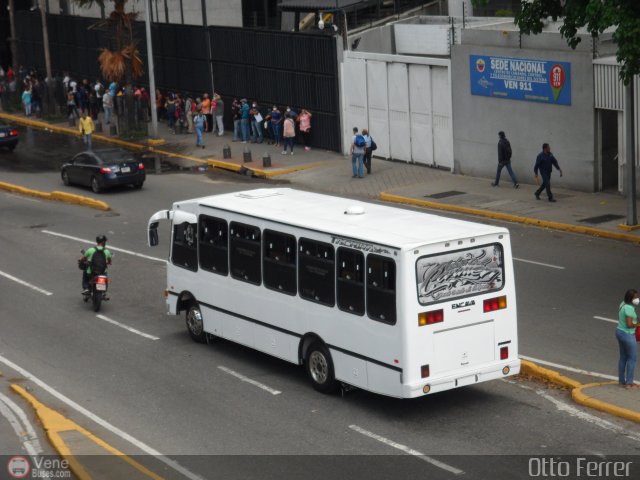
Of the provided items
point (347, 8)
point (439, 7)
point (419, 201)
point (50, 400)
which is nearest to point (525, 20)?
point (419, 201)

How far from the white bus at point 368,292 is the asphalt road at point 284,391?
2.03 ft

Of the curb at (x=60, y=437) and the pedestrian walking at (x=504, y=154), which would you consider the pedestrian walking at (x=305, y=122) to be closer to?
the pedestrian walking at (x=504, y=154)

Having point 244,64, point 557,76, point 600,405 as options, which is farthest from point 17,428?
point 244,64

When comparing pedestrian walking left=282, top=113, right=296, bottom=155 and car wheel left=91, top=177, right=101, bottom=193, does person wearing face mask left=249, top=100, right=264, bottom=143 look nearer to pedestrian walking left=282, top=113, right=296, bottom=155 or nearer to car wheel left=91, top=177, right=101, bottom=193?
pedestrian walking left=282, top=113, right=296, bottom=155

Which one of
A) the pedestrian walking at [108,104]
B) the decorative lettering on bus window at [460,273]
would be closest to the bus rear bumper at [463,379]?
the decorative lettering on bus window at [460,273]

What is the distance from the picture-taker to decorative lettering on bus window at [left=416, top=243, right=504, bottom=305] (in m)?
15.3

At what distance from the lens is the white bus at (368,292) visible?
15281 millimetres

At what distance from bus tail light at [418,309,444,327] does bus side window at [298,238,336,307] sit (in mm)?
1654

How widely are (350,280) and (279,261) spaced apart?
6.07ft

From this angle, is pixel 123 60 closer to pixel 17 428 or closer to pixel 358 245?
pixel 17 428

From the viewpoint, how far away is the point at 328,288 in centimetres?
1656

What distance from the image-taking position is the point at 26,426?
53.0ft

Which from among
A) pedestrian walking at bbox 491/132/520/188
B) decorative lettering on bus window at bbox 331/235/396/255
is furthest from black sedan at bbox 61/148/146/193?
decorative lettering on bus window at bbox 331/235/396/255

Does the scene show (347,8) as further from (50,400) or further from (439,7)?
(50,400)
